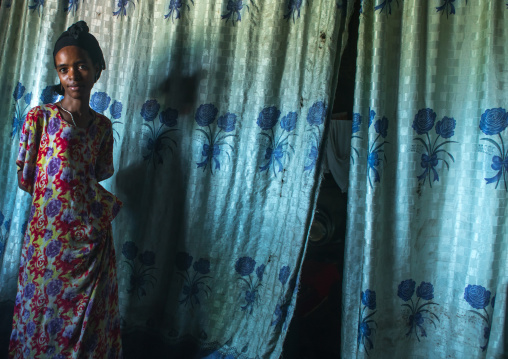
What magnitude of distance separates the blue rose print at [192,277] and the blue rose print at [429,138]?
1041 mm

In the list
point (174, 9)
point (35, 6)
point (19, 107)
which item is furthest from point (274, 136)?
point (35, 6)

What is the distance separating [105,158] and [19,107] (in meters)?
0.76

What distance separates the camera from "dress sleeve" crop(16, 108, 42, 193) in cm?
142

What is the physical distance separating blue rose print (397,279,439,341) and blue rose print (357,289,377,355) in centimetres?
14

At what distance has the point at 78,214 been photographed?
1.39 m

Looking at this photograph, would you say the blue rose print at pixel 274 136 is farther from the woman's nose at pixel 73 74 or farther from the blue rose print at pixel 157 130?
the woman's nose at pixel 73 74

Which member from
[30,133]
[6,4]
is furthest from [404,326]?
[6,4]

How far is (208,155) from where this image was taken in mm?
1742

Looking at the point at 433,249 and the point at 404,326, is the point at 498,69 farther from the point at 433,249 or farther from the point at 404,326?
the point at 404,326

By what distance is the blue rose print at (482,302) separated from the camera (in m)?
1.41

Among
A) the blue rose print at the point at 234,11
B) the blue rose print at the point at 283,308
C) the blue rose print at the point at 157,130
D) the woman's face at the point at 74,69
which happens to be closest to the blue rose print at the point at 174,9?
the blue rose print at the point at 234,11

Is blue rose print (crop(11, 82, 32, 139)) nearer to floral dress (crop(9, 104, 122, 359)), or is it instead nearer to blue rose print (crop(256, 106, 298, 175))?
floral dress (crop(9, 104, 122, 359))

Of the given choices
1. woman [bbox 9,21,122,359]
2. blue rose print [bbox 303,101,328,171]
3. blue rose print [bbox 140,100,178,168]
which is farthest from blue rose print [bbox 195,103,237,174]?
woman [bbox 9,21,122,359]

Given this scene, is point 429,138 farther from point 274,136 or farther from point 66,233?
point 66,233
